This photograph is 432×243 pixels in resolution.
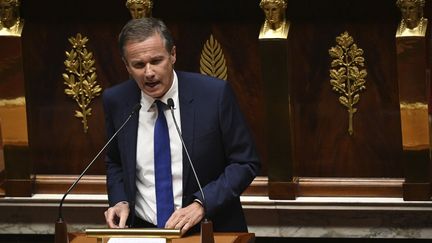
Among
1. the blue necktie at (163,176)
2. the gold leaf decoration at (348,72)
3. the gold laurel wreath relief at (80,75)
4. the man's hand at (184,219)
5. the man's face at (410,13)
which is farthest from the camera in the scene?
the gold laurel wreath relief at (80,75)

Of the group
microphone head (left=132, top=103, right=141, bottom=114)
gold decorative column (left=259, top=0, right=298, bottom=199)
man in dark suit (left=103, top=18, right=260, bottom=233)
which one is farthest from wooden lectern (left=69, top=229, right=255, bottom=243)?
gold decorative column (left=259, top=0, right=298, bottom=199)

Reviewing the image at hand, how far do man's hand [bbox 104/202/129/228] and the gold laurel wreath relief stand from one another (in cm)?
116

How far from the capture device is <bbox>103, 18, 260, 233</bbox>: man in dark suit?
7.39 ft

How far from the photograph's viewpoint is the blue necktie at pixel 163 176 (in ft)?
7.50

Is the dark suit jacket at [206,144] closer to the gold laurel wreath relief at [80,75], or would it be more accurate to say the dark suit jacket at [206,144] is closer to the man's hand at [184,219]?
the man's hand at [184,219]

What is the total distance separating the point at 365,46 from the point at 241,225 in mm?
1035

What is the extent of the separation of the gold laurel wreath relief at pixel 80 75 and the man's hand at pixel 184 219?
4.15ft

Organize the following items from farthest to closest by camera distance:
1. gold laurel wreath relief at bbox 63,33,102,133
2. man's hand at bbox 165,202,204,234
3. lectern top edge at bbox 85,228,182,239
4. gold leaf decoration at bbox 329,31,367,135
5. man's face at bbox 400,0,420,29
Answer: gold laurel wreath relief at bbox 63,33,102,133 → gold leaf decoration at bbox 329,31,367,135 → man's face at bbox 400,0,420,29 → man's hand at bbox 165,202,204,234 → lectern top edge at bbox 85,228,182,239

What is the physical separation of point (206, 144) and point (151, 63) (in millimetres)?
211

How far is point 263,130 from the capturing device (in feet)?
11.0

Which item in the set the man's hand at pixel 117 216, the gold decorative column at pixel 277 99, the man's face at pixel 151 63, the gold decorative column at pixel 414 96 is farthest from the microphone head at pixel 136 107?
the gold decorative column at pixel 414 96

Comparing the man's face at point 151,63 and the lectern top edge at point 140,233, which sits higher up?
the man's face at point 151,63

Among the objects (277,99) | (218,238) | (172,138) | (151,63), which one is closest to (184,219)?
(218,238)

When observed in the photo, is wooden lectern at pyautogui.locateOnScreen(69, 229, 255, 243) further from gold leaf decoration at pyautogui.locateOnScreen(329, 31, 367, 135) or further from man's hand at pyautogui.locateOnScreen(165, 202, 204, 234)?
gold leaf decoration at pyautogui.locateOnScreen(329, 31, 367, 135)
